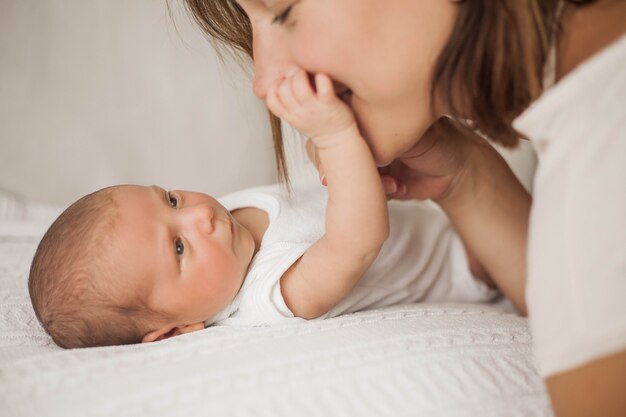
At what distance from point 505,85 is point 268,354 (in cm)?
44

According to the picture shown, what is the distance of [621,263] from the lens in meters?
0.64

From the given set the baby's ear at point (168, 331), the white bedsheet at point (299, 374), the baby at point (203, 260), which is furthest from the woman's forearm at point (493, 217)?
the baby's ear at point (168, 331)

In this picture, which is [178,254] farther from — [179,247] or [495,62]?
[495,62]

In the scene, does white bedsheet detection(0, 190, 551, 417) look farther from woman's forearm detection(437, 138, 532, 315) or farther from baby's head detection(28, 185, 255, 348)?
woman's forearm detection(437, 138, 532, 315)

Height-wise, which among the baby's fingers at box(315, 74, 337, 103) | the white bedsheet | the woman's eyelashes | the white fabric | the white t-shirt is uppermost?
the woman's eyelashes

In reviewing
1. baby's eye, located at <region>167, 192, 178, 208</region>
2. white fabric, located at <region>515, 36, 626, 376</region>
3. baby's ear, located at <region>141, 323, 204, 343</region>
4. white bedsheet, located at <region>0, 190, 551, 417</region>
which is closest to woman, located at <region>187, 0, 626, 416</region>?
white fabric, located at <region>515, 36, 626, 376</region>

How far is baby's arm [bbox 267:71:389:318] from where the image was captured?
2.86ft

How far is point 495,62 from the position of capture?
78 cm

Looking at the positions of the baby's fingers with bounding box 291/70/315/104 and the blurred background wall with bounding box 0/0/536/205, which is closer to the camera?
the baby's fingers with bounding box 291/70/315/104

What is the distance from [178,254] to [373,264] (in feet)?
1.21

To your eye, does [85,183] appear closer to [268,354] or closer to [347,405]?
[268,354]

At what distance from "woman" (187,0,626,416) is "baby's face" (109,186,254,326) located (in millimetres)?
302

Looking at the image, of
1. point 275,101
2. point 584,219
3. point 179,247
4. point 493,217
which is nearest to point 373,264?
point 493,217

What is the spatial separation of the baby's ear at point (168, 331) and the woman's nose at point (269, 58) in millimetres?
434
